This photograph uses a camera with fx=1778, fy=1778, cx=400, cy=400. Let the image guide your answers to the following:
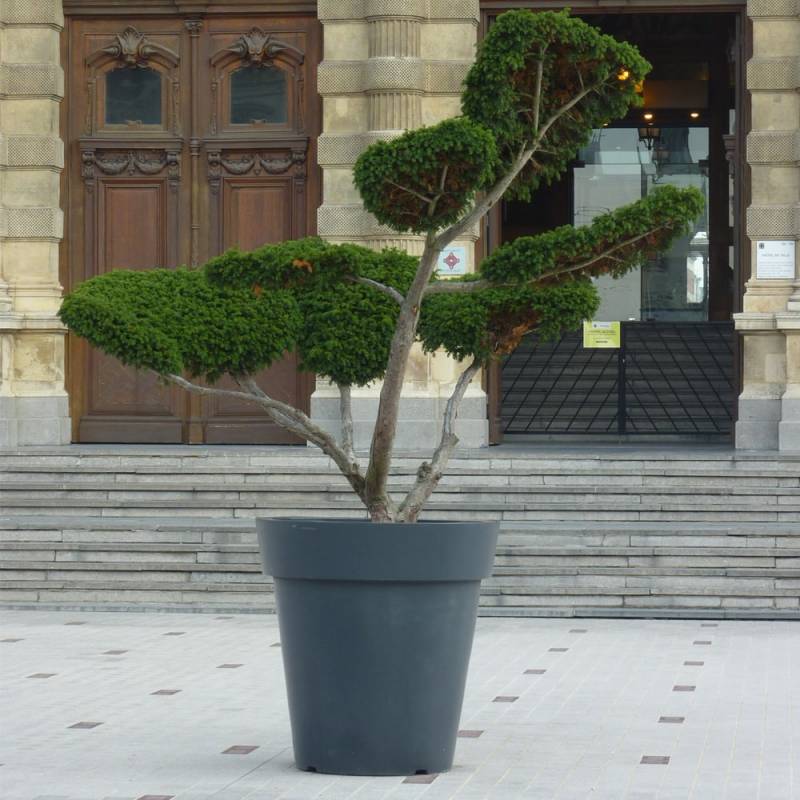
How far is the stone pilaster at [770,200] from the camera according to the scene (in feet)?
51.4

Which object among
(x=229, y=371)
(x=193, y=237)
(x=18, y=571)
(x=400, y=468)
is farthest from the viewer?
(x=193, y=237)

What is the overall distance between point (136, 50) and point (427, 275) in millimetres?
10537

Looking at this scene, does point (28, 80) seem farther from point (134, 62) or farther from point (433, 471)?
point (433, 471)

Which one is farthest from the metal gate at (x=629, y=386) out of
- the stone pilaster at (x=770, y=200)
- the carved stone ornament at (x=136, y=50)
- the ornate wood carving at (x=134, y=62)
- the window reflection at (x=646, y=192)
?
the carved stone ornament at (x=136, y=50)

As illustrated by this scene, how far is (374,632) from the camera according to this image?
23.2ft

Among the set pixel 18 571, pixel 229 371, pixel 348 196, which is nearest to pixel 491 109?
pixel 229 371

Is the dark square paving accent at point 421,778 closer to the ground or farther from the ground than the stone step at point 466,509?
closer to the ground

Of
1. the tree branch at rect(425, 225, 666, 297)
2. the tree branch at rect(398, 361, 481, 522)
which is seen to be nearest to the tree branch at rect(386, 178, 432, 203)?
the tree branch at rect(425, 225, 666, 297)

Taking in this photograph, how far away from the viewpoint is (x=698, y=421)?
760 inches

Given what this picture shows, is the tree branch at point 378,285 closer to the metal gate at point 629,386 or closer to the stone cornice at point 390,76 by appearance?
the stone cornice at point 390,76

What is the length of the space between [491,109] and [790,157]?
9.28 m

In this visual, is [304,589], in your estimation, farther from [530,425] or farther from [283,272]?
[530,425]

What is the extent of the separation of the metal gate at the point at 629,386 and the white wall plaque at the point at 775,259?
237cm

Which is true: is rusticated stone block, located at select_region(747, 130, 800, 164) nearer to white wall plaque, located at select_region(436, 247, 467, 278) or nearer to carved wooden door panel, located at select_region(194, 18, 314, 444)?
white wall plaque, located at select_region(436, 247, 467, 278)
